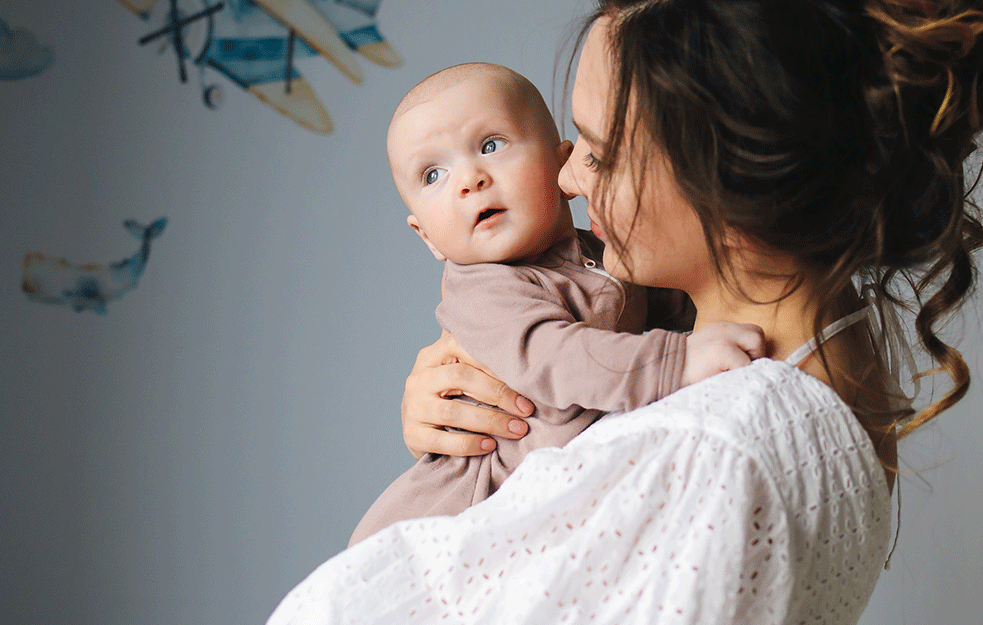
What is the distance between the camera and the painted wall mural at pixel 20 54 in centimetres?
200

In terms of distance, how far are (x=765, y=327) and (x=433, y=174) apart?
1.57ft

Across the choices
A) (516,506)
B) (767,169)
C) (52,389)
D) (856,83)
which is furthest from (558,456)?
(52,389)

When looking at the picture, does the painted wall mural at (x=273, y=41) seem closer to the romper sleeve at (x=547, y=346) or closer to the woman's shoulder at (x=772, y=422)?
the romper sleeve at (x=547, y=346)

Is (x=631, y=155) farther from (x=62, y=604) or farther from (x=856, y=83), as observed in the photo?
(x=62, y=604)

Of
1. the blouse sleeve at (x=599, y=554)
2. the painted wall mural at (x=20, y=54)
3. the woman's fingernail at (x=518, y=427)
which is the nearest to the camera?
the blouse sleeve at (x=599, y=554)

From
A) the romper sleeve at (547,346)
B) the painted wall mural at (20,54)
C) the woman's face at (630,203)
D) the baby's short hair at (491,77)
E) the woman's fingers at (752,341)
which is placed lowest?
the woman's fingers at (752,341)

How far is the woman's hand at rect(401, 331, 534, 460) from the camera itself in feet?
3.36

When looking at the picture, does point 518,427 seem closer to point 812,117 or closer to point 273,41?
point 812,117

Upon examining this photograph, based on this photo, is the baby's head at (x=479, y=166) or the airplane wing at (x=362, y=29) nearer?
the baby's head at (x=479, y=166)

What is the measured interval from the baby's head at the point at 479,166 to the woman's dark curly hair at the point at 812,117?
208mm

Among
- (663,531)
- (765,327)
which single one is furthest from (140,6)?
(663,531)

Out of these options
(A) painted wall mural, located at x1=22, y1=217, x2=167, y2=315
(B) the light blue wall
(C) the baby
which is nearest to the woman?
(C) the baby

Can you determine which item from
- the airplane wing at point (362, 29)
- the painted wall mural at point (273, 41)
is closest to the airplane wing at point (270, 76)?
the painted wall mural at point (273, 41)

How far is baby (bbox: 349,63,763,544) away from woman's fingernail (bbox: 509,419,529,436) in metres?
0.01
